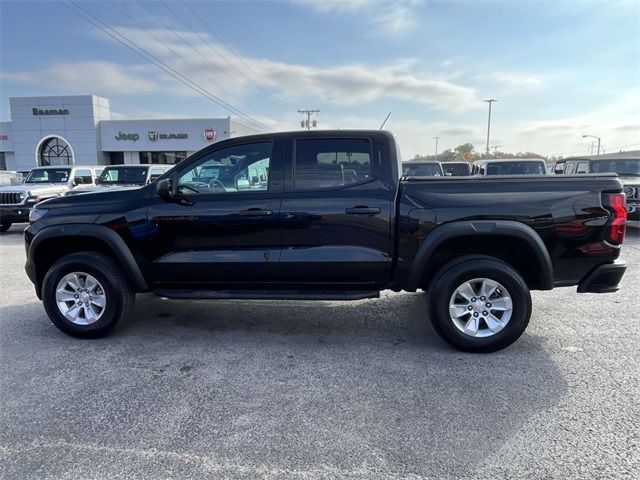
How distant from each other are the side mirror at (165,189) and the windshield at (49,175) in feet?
38.7

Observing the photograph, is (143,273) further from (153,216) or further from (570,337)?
(570,337)

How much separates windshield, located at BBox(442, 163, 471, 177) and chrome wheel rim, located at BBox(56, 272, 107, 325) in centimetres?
1682

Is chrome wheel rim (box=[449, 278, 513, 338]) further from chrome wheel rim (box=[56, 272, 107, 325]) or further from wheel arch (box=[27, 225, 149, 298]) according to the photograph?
chrome wheel rim (box=[56, 272, 107, 325])

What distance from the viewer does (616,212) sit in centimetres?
375

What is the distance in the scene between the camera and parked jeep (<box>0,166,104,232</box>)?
38.7 feet

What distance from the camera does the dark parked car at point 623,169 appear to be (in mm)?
10359

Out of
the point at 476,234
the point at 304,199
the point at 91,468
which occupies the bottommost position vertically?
the point at 91,468

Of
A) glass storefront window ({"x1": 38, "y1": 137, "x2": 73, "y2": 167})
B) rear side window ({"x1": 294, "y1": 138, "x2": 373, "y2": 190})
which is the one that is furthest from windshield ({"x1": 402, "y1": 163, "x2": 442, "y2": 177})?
glass storefront window ({"x1": 38, "y1": 137, "x2": 73, "y2": 167})

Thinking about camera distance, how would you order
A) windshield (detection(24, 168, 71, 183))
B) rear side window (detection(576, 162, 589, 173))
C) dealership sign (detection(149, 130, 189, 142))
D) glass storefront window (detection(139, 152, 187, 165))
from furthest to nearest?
glass storefront window (detection(139, 152, 187, 165)) < dealership sign (detection(149, 130, 189, 142)) < windshield (detection(24, 168, 71, 183)) < rear side window (detection(576, 162, 589, 173))

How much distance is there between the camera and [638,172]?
471 inches

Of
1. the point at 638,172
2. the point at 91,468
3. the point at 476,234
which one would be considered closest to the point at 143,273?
the point at 91,468

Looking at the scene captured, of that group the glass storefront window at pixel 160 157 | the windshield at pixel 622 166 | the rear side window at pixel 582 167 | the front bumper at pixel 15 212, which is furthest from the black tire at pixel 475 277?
the glass storefront window at pixel 160 157

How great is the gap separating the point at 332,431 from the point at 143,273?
2.49 m

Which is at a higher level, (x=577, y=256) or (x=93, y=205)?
(x=93, y=205)
